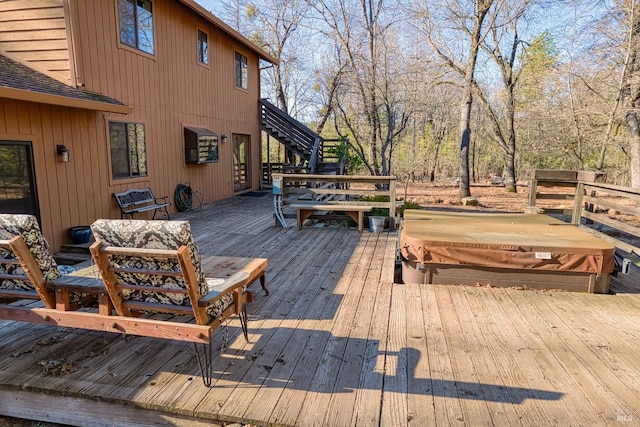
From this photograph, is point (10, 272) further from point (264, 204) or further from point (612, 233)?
point (612, 233)

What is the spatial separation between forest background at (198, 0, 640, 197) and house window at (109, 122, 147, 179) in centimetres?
684

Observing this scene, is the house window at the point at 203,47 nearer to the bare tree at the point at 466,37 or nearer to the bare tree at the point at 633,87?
the bare tree at the point at 466,37

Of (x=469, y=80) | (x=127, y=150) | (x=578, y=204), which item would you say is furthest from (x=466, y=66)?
(x=127, y=150)

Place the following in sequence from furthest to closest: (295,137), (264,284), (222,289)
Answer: (295,137)
(264,284)
(222,289)

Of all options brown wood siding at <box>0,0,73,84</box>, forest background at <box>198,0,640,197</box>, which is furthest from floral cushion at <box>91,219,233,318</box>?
forest background at <box>198,0,640,197</box>

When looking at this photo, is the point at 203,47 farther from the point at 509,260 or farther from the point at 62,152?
the point at 509,260

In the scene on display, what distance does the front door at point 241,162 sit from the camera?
38.0 ft

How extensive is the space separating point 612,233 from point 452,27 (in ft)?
23.4

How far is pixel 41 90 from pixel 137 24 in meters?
3.10

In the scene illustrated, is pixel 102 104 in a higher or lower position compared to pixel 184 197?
higher

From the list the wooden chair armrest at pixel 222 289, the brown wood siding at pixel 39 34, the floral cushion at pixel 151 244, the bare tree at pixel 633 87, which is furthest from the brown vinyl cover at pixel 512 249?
the bare tree at pixel 633 87

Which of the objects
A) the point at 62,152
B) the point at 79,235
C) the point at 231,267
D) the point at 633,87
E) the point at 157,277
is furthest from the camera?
the point at 633,87

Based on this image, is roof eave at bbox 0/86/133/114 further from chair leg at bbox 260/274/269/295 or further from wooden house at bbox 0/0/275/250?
chair leg at bbox 260/274/269/295

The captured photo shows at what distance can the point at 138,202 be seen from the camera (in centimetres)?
704
